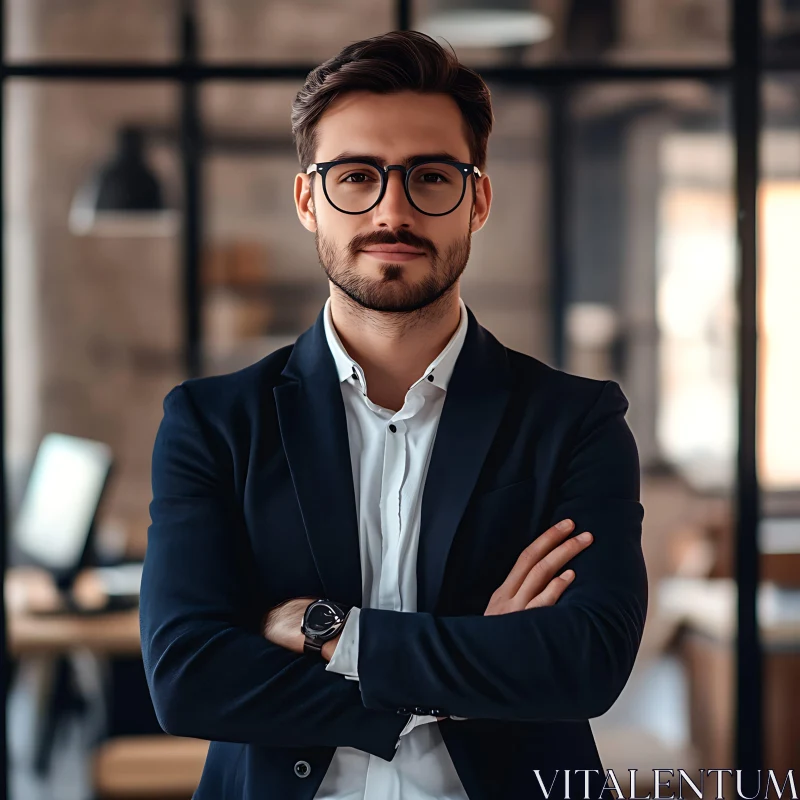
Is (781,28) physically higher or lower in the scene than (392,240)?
higher

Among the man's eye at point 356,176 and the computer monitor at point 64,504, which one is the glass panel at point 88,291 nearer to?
the computer monitor at point 64,504

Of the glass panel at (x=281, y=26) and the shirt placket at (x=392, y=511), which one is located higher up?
the glass panel at (x=281, y=26)

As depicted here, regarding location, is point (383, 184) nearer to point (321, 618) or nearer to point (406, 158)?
point (406, 158)

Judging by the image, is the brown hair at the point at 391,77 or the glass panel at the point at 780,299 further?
the glass panel at the point at 780,299

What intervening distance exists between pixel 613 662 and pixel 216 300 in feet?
19.2

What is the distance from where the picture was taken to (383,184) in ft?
5.20

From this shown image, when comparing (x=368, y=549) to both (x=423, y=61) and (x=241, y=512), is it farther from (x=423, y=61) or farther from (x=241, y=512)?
(x=423, y=61)

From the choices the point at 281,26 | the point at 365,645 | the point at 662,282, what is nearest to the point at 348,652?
the point at 365,645

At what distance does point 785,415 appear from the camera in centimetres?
717

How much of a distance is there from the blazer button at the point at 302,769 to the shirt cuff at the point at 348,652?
0.48 ft

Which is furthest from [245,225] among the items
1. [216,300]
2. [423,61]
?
[423,61]

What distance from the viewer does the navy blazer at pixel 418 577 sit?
153 centimetres

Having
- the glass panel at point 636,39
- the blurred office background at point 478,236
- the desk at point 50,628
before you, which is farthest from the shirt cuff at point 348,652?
the glass panel at point 636,39

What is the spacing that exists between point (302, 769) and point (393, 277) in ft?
2.30
